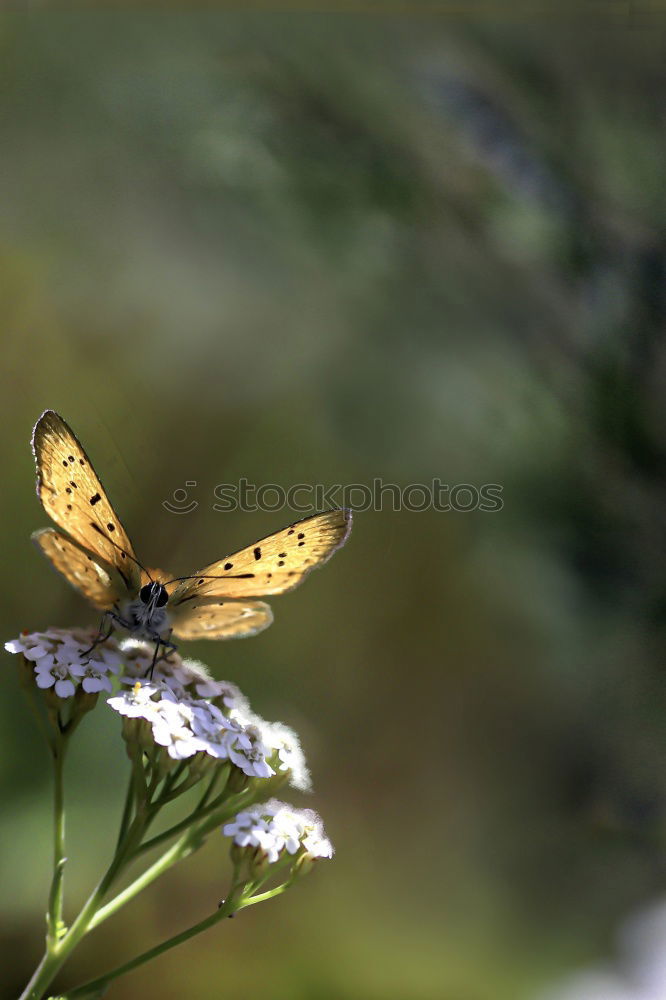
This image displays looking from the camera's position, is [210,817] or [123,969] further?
[210,817]

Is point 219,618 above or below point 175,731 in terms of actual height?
above

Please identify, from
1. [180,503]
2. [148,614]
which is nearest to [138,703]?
[148,614]

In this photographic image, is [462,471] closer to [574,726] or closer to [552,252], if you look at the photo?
[574,726]

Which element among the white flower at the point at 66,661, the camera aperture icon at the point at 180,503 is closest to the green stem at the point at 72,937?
the white flower at the point at 66,661

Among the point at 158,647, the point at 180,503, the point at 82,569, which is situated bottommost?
the point at 158,647

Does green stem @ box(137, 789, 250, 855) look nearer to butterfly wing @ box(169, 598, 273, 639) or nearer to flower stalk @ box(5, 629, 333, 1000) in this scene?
flower stalk @ box(5, 629, 333, 1000)

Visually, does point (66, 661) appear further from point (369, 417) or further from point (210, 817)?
point (369, 417)

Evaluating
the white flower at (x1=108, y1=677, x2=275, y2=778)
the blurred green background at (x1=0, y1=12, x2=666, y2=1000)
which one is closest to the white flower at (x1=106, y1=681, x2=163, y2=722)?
the white flower at (x1=108, y1=677, x2=275, y2=778)
